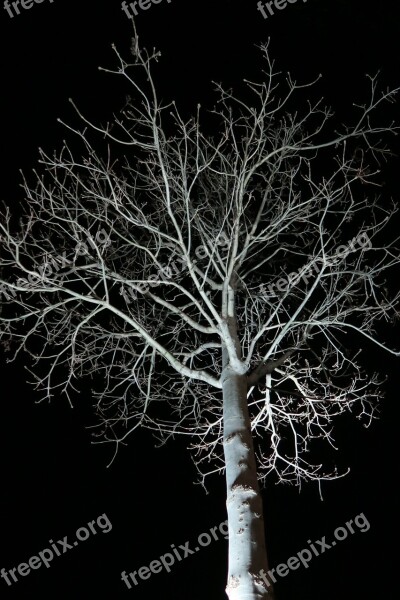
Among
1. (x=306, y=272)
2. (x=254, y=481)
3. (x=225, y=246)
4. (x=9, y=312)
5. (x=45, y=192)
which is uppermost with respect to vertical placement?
(x=45, y=192)

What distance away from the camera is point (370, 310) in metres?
7.46

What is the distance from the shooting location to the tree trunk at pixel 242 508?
4.44 metres

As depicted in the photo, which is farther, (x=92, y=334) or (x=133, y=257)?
(x=133, y=257)

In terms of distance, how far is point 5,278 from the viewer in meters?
7.18

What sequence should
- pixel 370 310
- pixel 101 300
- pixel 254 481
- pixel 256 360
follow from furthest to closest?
1. pixel 256 360
2. pixel 370 310
3. pixel 101 300
4. pixel 254 481

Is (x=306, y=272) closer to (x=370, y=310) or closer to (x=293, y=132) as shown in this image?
(x=370, y=310)

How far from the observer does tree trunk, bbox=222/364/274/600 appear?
4.44 meters

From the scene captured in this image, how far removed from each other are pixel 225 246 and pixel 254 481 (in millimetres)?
3741

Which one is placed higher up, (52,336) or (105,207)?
(105,207)

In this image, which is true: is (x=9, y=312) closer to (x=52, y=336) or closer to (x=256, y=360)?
(x=52, y=336)

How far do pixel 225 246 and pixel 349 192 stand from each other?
70.8 inches

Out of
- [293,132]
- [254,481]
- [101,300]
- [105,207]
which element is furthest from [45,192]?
[254,481]

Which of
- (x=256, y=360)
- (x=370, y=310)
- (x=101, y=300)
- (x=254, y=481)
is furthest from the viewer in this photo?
(x=256, y=360)

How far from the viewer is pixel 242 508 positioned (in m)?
4.89
